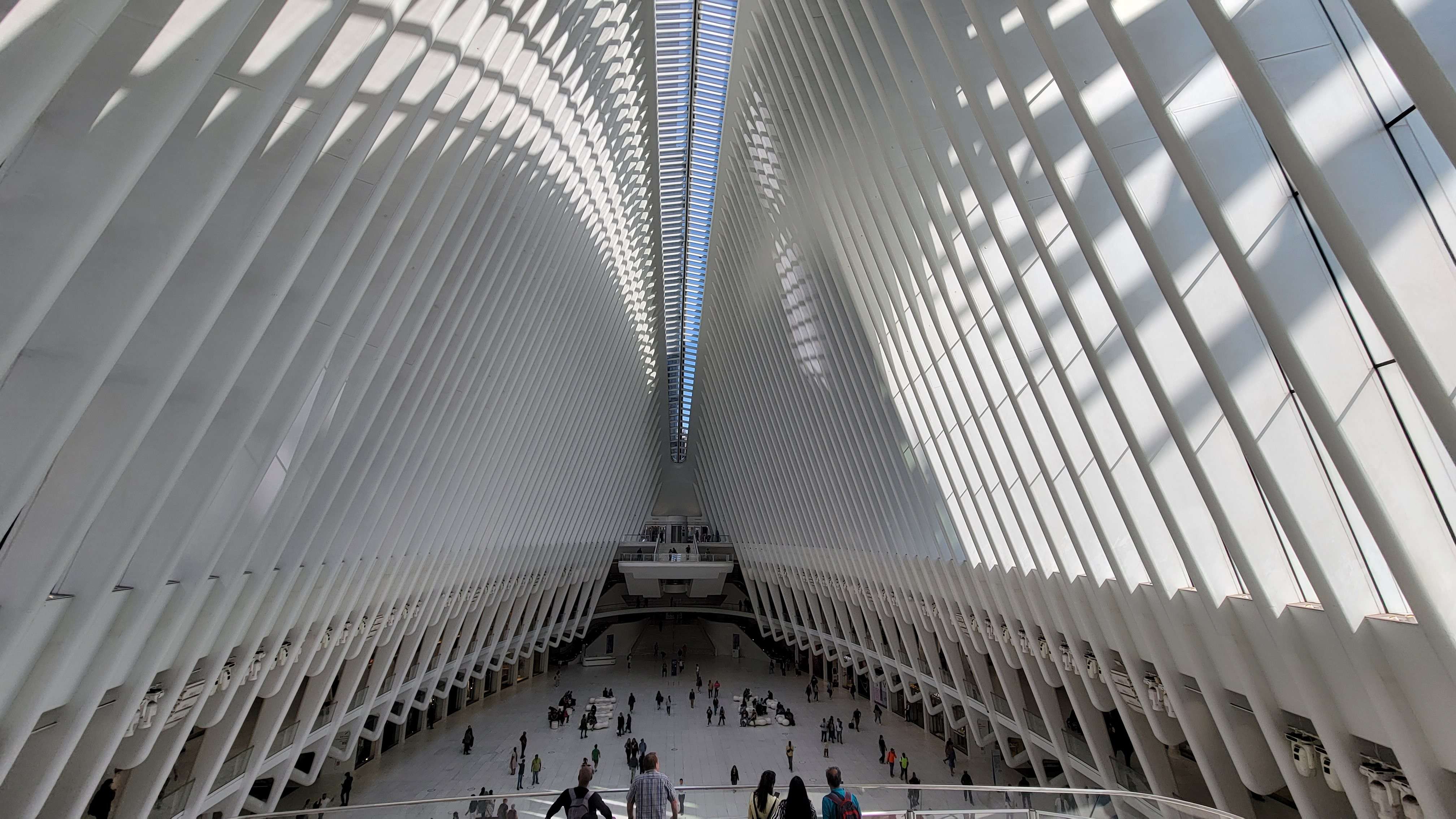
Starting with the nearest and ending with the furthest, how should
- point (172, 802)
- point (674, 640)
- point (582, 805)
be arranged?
point (582, 805) < point (172, 802) < point (674, 640)

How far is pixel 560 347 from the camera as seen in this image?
17781mm

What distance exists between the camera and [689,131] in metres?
18.5

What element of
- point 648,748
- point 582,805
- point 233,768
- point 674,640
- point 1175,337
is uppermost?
point 674,640

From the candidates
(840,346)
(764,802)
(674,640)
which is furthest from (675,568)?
(764,802)

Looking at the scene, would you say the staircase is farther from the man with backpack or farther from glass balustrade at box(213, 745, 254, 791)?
the man with backpack

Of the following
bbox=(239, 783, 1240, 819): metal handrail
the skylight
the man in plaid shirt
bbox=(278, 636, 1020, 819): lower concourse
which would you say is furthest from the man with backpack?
the skylight

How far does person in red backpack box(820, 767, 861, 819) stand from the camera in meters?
4.88

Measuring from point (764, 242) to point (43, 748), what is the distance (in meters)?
15.5

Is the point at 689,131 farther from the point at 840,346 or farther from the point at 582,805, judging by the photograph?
the point at 582,805

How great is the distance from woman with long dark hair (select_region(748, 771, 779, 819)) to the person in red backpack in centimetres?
37

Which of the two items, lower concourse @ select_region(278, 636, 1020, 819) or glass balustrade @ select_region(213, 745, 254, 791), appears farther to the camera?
lower concourse @ select_region(278, 636, 1020, 819)

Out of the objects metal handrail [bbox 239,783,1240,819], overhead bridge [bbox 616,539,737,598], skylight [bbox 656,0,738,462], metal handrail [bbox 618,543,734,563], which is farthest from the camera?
metal handrail [bbox 618,543,734,563]

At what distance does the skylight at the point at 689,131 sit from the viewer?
14453 mm

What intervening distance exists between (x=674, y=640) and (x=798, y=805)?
3704cm
